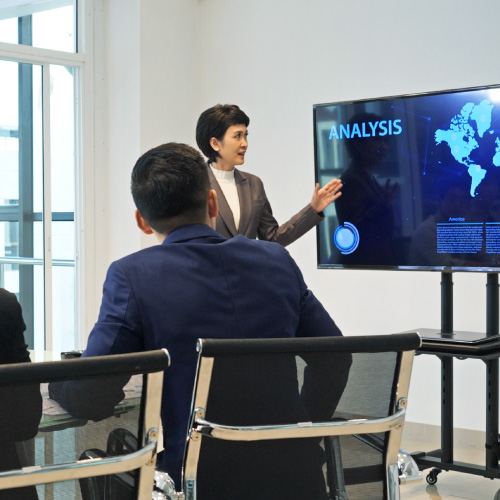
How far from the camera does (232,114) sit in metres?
3.88

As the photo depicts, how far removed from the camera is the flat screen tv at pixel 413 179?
345cm

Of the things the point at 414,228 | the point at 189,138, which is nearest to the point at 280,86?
the point at 189,138

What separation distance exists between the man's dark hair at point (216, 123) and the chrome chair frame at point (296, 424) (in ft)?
8.54

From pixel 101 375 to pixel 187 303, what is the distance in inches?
14.6

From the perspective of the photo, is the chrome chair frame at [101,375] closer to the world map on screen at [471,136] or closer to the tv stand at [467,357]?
the tv stand at [467,357]

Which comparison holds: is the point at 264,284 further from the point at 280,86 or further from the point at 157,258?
the point at 280,86

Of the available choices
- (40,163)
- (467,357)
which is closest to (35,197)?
(40,163)

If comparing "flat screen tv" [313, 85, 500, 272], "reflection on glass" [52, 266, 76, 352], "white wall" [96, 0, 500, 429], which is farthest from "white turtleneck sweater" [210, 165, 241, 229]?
"reflection on glass" [52, 266, 76, 352]

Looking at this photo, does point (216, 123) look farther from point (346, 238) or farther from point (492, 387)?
point (492, 387)

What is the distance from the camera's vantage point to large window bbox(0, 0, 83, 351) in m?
5.25

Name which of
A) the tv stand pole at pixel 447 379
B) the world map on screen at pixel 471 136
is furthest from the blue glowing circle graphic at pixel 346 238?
the world map on screen at pixel 471 136

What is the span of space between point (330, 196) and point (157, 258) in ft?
7.80

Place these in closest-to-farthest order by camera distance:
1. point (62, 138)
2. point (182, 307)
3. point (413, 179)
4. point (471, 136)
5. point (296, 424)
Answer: point (296, 424)
point (182, 307)
point (471, 136)
point (413, 179)
point (62, 138)

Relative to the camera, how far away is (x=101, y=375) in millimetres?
1125
